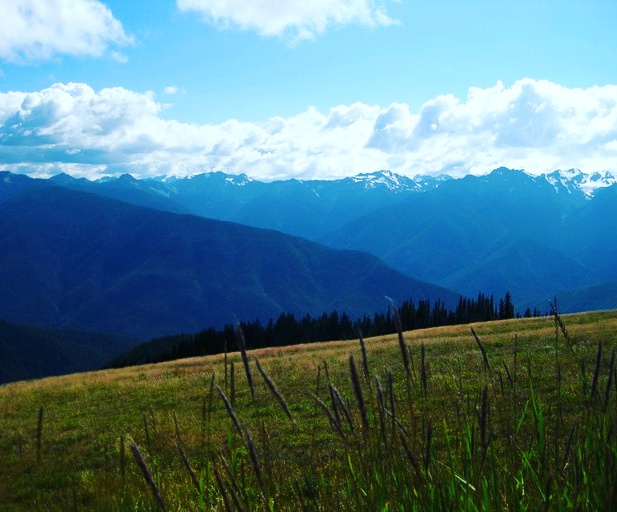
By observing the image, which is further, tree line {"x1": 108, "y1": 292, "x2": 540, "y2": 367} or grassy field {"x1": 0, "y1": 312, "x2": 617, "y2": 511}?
tree line {"x1": 108, "y1": 292, "x2": 540, "y2": 367}

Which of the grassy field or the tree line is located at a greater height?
the grassy field

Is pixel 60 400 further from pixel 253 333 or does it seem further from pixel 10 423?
pixel 253 333

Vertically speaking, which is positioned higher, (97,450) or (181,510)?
(181,510)

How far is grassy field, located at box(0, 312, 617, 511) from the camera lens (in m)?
2.70

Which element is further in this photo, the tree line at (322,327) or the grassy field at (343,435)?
the tree line at (322,327)

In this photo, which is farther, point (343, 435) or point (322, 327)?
point (322, 327)

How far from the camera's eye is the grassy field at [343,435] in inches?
106

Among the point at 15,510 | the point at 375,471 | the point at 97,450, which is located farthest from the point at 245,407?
the point at 375,471

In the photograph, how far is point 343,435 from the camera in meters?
2.61

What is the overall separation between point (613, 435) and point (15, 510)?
1097 cm

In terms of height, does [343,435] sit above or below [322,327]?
above

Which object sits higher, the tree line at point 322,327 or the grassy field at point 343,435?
the grassy field at point 343,435

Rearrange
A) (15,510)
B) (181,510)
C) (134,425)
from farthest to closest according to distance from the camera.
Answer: (134,425), (15,510), (181,510)

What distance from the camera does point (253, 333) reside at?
148 meters
